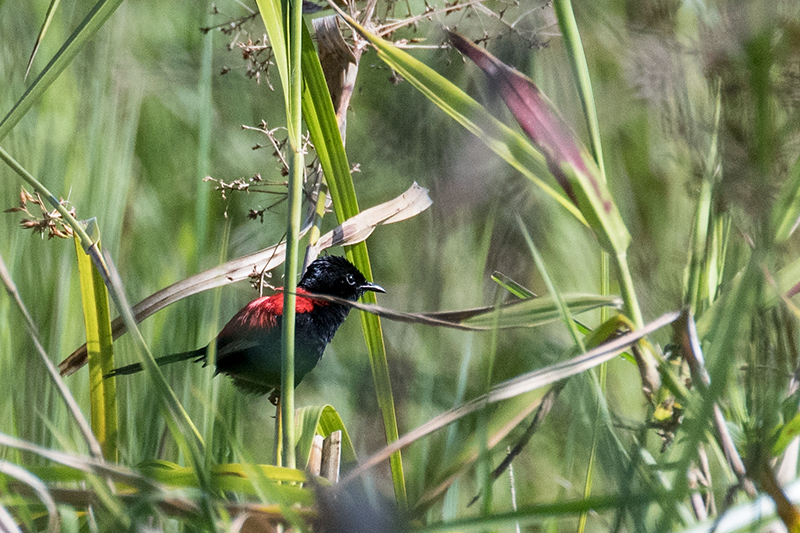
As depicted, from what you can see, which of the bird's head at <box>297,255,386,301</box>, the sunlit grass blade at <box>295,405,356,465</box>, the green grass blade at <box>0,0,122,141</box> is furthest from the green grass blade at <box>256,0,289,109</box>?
the bird's head at <box>297,255,386,301</box>

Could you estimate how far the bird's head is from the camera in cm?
128

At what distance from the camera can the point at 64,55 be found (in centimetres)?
55

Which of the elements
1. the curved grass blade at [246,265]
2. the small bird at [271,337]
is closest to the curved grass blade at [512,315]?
the curved grass blade at [246,265]

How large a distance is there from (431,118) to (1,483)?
111cm

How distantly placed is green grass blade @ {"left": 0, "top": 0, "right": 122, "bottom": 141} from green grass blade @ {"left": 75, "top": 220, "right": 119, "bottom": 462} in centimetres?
14

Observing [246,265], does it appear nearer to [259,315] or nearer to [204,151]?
[204,151]

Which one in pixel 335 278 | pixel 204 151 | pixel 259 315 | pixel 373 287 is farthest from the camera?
pixel 335 278

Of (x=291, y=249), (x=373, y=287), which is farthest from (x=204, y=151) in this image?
(x=373, y=287)

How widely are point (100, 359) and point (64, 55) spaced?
32 cm

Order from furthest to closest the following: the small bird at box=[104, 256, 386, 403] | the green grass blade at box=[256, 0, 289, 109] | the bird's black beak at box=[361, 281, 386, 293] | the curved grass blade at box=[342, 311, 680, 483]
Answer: the small bird at box=[104, 256, 386, 403] → the bird's black beak at box=[361, 281, 386, 293] → the green grass blade at box=[256, 0, 289, 109] → the curved grass blade at box=[342, 311, 680, 483]

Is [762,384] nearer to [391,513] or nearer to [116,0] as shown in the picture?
[391,513]

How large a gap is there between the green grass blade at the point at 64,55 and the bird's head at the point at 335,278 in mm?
734

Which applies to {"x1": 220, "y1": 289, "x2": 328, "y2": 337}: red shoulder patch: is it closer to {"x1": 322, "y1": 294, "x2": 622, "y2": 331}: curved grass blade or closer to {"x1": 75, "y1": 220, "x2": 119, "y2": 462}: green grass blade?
{"x1": 75, "y1": 220, "x2": 119, "y2": 462}: green grass blade

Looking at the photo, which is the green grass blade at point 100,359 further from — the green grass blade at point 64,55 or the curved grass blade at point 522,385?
the curved grass blade at point 522,385
